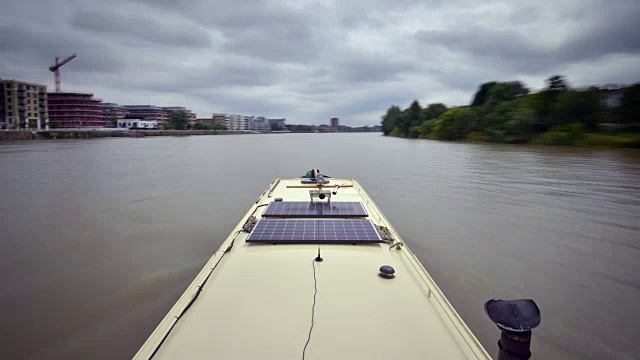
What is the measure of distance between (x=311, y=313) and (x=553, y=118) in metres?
42.0

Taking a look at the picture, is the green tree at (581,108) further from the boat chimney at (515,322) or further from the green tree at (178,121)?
the green tree at (178,121)

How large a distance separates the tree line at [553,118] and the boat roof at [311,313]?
117ft

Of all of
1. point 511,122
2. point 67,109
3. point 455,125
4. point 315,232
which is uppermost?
point 67,109

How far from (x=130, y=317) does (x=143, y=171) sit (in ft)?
51.6

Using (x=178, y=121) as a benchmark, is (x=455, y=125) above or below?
below

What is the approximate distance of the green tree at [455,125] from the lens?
160 ft

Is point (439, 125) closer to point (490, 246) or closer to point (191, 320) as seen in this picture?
point (490, 246)

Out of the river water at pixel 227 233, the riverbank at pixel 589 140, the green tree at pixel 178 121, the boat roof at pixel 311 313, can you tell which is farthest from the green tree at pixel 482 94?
the green tree at pixel 178 121

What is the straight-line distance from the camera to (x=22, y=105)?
61062 mm

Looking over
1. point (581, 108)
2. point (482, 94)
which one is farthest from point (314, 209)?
point (482, 94)

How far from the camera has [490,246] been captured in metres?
7.14

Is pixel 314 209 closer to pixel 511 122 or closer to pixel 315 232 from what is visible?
pixel 315 232

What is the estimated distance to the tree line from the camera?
3084cm

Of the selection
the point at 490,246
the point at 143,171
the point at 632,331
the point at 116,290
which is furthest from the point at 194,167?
the point at 632,331
